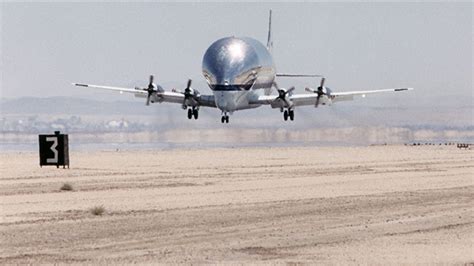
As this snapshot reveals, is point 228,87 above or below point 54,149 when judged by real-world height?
above

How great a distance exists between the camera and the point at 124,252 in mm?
25312

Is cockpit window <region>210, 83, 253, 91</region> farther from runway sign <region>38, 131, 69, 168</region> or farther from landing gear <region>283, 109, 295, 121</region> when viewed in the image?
runway sign <region>38, 131, 69, 168</region>

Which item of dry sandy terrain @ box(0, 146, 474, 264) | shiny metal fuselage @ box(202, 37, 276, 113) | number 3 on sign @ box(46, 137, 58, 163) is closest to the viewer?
dry sandy terrain @ box(0, 146, 474, 264)

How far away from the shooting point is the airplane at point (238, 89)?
91.8 m

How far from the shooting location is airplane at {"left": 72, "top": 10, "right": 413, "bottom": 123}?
91.8 m

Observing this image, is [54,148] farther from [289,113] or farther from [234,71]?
[289,113]

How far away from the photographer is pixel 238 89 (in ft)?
302

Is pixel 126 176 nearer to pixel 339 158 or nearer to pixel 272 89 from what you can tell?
pixel 339 158

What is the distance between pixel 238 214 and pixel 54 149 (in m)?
28.3

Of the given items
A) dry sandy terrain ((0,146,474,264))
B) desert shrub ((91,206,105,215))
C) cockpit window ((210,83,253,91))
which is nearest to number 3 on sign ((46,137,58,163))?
dry sandy terrain ((0,146,474,264))

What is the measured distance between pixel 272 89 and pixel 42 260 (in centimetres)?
8064

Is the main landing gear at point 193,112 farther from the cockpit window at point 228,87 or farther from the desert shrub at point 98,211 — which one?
the desert shrub at point 98,211

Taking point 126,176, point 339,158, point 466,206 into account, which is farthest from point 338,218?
point 339,158

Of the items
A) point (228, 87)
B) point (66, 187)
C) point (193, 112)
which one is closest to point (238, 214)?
point (66, 187)
